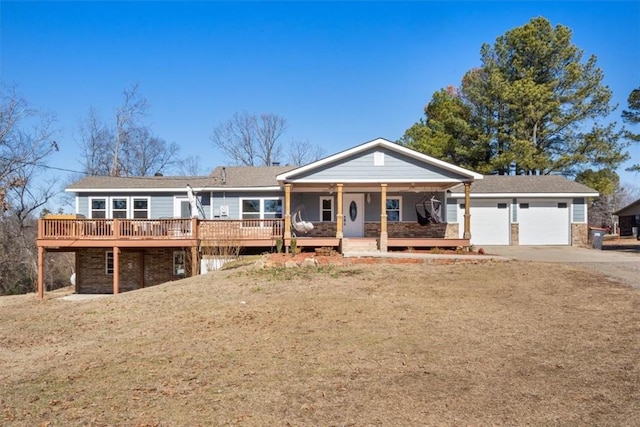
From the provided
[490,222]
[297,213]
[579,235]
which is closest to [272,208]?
[297,213]

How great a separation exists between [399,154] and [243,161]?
23.3m

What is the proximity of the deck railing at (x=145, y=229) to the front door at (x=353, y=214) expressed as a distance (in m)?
4.00

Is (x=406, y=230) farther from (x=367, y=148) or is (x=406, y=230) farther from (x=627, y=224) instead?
(x=627, y=224)

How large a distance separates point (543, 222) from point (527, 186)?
6.35 feet

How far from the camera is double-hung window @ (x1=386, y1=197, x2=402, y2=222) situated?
1991 centimetres

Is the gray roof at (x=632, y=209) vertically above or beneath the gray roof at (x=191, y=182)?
beneath

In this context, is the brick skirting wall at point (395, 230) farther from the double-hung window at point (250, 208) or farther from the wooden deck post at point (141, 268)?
the wooden deck post at point (141, 268)

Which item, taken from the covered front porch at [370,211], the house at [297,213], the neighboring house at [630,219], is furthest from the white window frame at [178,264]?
the neighboring house at [630,219]

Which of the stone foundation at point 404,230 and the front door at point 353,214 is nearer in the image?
the stone foundation at point 404,230

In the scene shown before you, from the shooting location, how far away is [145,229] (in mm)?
16594

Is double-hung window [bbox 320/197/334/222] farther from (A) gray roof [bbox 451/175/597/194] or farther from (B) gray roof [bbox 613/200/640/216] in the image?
(B) gray roof [bbox 613/200/640/216]

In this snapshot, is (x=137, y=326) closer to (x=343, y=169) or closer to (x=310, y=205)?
(x=343, y=169)

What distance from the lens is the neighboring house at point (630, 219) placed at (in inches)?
1258

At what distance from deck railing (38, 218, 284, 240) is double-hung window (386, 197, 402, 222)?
5822 millimetres
